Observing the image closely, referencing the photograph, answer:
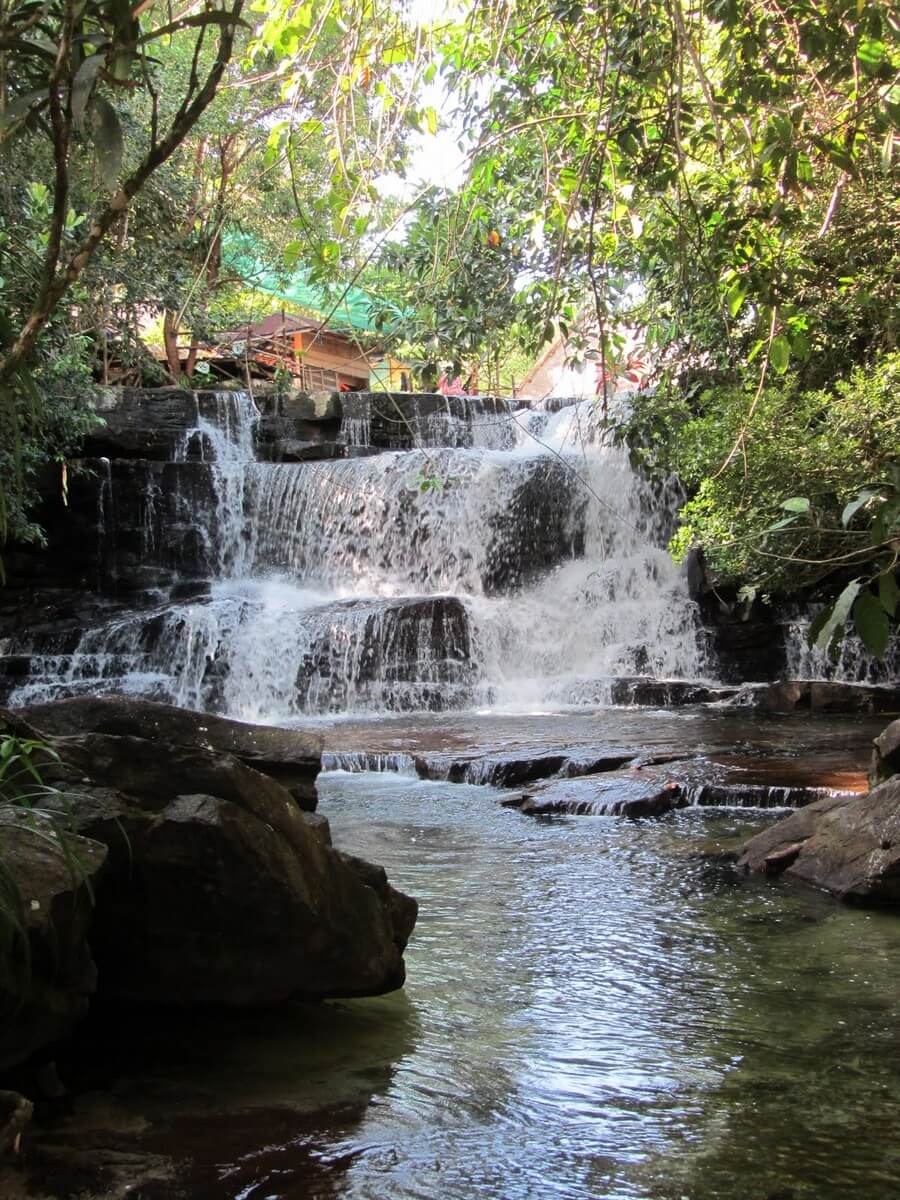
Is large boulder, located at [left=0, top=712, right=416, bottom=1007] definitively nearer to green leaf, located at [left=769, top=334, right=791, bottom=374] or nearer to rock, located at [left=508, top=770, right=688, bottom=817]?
green leaf, located at [left=769, top=334, right=791, bottom=374]

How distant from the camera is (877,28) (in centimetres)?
354

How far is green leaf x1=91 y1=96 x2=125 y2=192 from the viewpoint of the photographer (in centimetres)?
222

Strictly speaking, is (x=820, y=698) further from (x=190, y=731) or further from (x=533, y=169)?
(x=190, y=731)

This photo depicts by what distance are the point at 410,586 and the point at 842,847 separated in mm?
11747

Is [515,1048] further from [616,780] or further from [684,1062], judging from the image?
[616,780]

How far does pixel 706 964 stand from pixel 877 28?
3394mm

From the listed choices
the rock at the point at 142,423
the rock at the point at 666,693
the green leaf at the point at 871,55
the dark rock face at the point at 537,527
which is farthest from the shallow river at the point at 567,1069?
the rock at the point at 142,423

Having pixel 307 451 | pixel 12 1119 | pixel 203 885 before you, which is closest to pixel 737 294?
pixel 203 885

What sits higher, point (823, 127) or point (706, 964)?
point (823, 127)

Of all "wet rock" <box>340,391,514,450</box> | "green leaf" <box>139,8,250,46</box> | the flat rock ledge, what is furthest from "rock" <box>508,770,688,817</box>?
"wet rock" <box>340,391,514,450</box>

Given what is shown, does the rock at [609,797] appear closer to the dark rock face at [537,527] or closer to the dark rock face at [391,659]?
the dark rock face at [391,659]

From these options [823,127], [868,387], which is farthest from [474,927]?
[868,387]

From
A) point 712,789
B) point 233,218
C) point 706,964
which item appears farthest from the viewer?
point 233,218

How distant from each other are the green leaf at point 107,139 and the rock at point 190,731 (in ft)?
6.72
